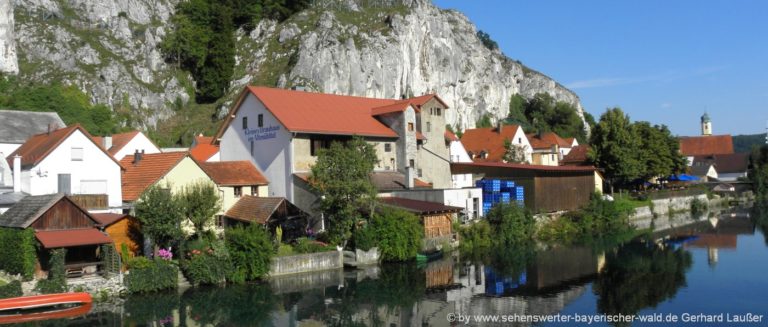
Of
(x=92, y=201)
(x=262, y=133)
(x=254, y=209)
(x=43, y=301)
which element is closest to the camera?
(x=43, y=301)

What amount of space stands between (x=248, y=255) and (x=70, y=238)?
7995 millimetres

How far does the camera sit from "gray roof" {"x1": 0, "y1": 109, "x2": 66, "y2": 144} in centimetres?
4366

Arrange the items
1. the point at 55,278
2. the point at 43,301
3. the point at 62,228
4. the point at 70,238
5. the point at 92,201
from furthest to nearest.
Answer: the point at 92,201
the point at 62,228
the point at 70,238
the point at 55,278
the point at 43,301

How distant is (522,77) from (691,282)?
133563mm

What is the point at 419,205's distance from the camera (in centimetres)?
4112

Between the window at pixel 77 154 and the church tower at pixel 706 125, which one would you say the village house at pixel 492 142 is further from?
the church tower at pixel 706 125

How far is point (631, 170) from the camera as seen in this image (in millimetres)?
67250

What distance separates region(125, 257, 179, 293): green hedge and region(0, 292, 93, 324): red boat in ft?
7.59

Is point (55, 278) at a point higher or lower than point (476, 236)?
higher

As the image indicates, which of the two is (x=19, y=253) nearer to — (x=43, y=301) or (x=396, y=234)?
(x=43, y=301)

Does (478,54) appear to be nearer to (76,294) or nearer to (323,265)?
(323,265)

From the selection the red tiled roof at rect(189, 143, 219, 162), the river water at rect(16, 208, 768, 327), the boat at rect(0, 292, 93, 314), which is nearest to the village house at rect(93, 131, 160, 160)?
the red tiled roof at rect(189, 143, 219, 162)

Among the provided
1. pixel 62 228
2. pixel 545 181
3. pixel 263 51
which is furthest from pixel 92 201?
pixel 263 51

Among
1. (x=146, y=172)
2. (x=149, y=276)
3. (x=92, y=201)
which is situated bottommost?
(x=149, y=276)
